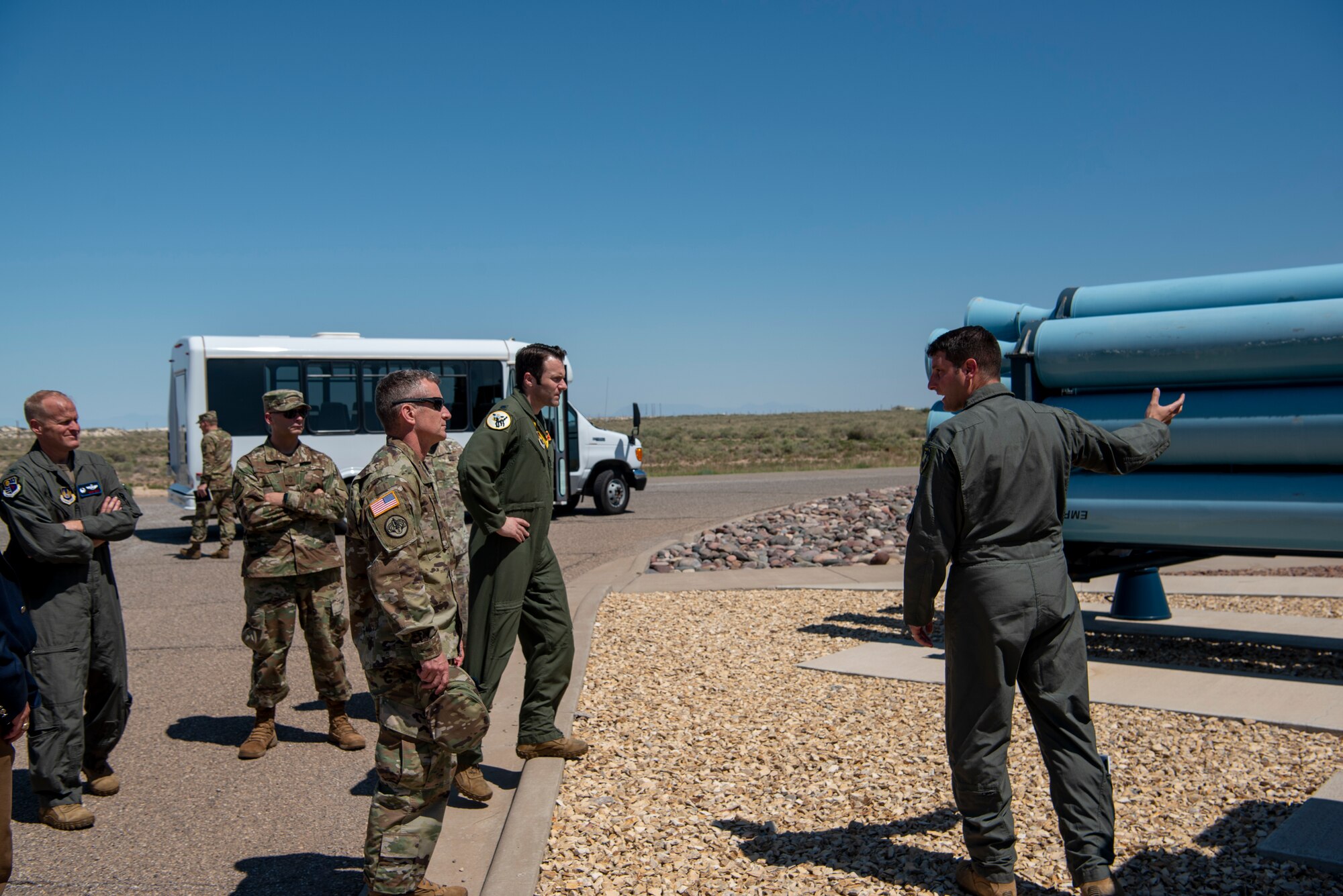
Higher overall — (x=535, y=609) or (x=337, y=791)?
(x=535, y=609)

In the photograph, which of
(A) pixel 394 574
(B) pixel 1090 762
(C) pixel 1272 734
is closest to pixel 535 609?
(A) pixel 394 574

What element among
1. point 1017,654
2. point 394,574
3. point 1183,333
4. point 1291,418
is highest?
point 1183,333

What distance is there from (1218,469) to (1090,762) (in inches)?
148

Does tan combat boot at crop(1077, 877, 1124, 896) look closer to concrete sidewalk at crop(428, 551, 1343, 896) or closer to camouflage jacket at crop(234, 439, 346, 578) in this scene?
concrete sidewalk at crop(428, 551, 1343, 896)

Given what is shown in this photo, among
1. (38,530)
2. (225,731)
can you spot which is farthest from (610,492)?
(38,530)

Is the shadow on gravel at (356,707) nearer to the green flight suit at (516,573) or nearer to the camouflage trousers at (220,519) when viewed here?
the green flight suit at (516,573)

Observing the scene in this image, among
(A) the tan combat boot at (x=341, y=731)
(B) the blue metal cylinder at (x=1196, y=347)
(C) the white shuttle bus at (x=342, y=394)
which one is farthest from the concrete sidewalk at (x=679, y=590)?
(C) the white shuttle bus at (x=342, y=394)

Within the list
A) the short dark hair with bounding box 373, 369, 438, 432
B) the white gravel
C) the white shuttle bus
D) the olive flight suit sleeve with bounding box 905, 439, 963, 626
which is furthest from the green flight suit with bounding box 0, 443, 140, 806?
the white shuttle bus

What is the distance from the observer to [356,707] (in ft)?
21.3

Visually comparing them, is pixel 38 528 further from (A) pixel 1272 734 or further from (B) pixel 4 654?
(A) pixel 1272 734

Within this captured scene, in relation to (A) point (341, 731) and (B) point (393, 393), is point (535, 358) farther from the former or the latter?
(A) point (341, 731)

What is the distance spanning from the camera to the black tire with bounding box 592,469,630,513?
733 inches

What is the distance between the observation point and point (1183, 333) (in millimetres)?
6188

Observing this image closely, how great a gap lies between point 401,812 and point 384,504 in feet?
3.34
